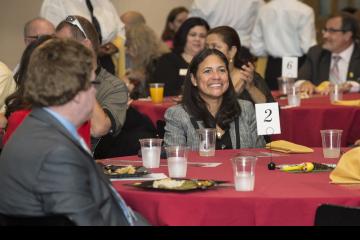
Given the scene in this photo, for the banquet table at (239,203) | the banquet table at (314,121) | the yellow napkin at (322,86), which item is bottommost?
the banquet table at (314,121)

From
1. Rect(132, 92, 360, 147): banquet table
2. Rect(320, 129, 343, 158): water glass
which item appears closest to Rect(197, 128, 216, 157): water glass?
Rect(320, 129, 343, 158): water glass

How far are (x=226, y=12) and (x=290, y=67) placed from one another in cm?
294

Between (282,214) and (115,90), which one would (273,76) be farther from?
(282,214)

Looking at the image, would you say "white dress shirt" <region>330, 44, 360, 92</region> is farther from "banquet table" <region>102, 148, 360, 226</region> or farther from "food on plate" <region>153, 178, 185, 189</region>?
"food on plate" <region>153, 178, 185, 189</region>

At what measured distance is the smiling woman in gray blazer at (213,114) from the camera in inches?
191

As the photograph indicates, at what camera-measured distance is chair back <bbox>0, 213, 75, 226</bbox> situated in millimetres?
2800

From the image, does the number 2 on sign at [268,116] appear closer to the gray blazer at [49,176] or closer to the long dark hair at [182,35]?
the gray blazer at [49,176]

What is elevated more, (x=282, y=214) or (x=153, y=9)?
(x=153, y=9)

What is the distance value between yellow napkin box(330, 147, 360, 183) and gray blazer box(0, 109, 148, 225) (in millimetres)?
1063

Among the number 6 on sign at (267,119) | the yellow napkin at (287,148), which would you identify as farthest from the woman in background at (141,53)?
the number 6 on sign at (267,119)

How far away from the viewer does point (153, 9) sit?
39.8 ft

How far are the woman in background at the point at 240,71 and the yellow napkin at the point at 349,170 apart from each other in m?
2.52

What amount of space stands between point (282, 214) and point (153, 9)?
361 inches
